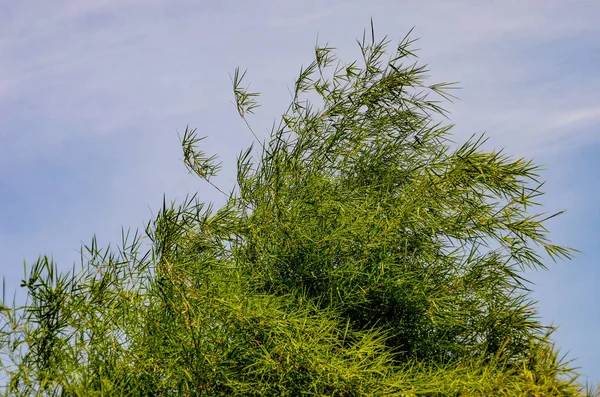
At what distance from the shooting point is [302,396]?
4438mm

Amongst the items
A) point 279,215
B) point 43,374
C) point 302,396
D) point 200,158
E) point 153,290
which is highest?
point 200,158

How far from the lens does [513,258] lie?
5422mm

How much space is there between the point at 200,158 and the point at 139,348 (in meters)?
1.86

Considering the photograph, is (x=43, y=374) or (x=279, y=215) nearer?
(x=43, y=374)

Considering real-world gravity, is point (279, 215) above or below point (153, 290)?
above

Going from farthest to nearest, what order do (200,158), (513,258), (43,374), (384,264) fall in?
(200,158) < (513,258) < (384,264) < (43,374)

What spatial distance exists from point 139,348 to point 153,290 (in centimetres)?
36

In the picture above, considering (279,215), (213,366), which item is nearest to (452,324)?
(279,215)

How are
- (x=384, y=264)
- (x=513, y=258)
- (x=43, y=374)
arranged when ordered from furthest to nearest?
(x=513, y=258)
(x=384, y=264)
(x=43, y=374)

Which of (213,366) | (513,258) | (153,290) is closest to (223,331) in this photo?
(213,366)

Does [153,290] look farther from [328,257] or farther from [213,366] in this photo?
[328,257]

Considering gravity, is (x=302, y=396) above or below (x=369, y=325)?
below

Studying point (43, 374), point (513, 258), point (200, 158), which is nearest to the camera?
point (43, 374)

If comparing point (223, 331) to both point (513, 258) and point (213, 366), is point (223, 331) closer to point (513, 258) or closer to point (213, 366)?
point (213, 366)
